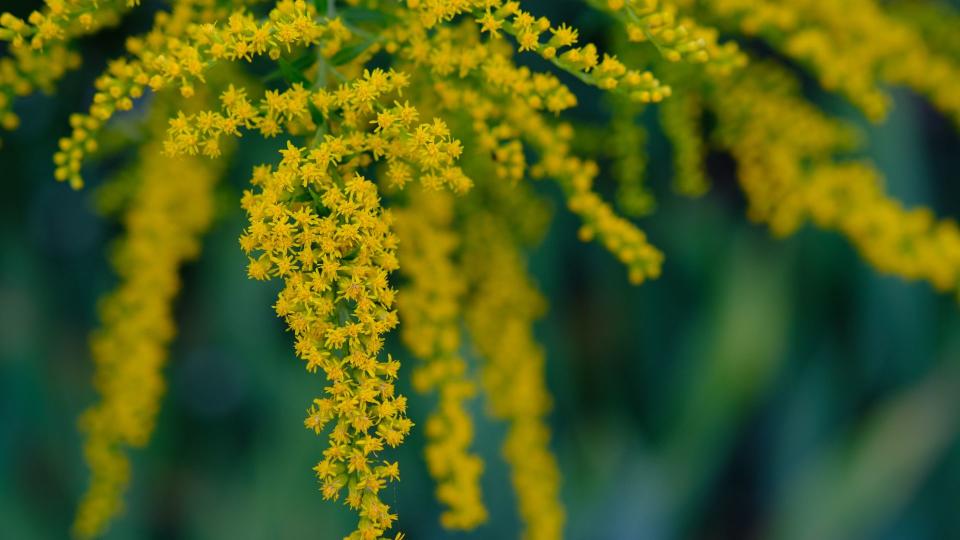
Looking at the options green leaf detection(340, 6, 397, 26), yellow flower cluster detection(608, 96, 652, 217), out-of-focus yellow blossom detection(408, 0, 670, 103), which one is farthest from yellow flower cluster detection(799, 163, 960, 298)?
green leaf detection(340, 6, 397, 26)

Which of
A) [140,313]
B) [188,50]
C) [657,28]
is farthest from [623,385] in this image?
[188,50]

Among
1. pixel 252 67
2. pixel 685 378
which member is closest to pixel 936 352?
pixel 685 378

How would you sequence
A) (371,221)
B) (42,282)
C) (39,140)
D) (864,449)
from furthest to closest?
1. (864,449)
2. (42,282)
3. (39,140)
4. (371,221)

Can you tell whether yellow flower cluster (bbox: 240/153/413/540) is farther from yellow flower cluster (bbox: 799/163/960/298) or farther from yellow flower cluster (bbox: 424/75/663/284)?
yellow flower cluster (bbox: 799/163/960/298)

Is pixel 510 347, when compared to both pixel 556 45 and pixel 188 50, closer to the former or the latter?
pixel 556 45

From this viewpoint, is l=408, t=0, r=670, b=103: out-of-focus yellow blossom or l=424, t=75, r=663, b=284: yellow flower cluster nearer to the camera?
l=408, t=0, r=670, b=103: out-of-focus yellow blossom

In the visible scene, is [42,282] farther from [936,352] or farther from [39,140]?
[936,352]
